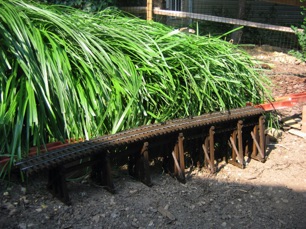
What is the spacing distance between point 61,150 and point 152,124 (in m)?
0.91

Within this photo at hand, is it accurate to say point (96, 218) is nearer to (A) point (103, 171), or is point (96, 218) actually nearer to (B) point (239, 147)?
(A) point (103, 171)

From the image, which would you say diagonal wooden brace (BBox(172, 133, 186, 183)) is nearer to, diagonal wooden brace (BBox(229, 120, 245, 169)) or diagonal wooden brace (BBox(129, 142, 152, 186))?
diagonal wooden brace (BBox(129, 142, 152, 186))

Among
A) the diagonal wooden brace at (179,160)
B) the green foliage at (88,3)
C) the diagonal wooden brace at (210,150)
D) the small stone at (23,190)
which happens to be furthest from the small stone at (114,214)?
the green foliage at (88,3)

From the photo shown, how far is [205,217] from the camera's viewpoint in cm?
303

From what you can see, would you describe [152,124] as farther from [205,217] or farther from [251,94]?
[251,94]

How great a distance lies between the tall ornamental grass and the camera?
3.01 metres

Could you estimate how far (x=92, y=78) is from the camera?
3.31 meters

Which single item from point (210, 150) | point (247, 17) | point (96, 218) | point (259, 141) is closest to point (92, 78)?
point (96, 218)

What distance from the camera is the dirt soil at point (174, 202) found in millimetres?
2762

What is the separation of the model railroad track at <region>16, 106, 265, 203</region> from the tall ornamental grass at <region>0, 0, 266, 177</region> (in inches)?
8.0

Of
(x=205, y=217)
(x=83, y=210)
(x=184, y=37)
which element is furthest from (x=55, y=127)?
(x=184, y=37)

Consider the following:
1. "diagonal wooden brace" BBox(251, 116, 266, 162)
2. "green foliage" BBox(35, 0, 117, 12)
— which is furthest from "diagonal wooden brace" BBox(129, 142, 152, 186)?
"green foliage" BBox(35, 0, 117, 12)

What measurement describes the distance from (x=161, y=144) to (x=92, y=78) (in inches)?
31.0

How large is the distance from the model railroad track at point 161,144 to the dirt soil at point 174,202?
4.0 inches
